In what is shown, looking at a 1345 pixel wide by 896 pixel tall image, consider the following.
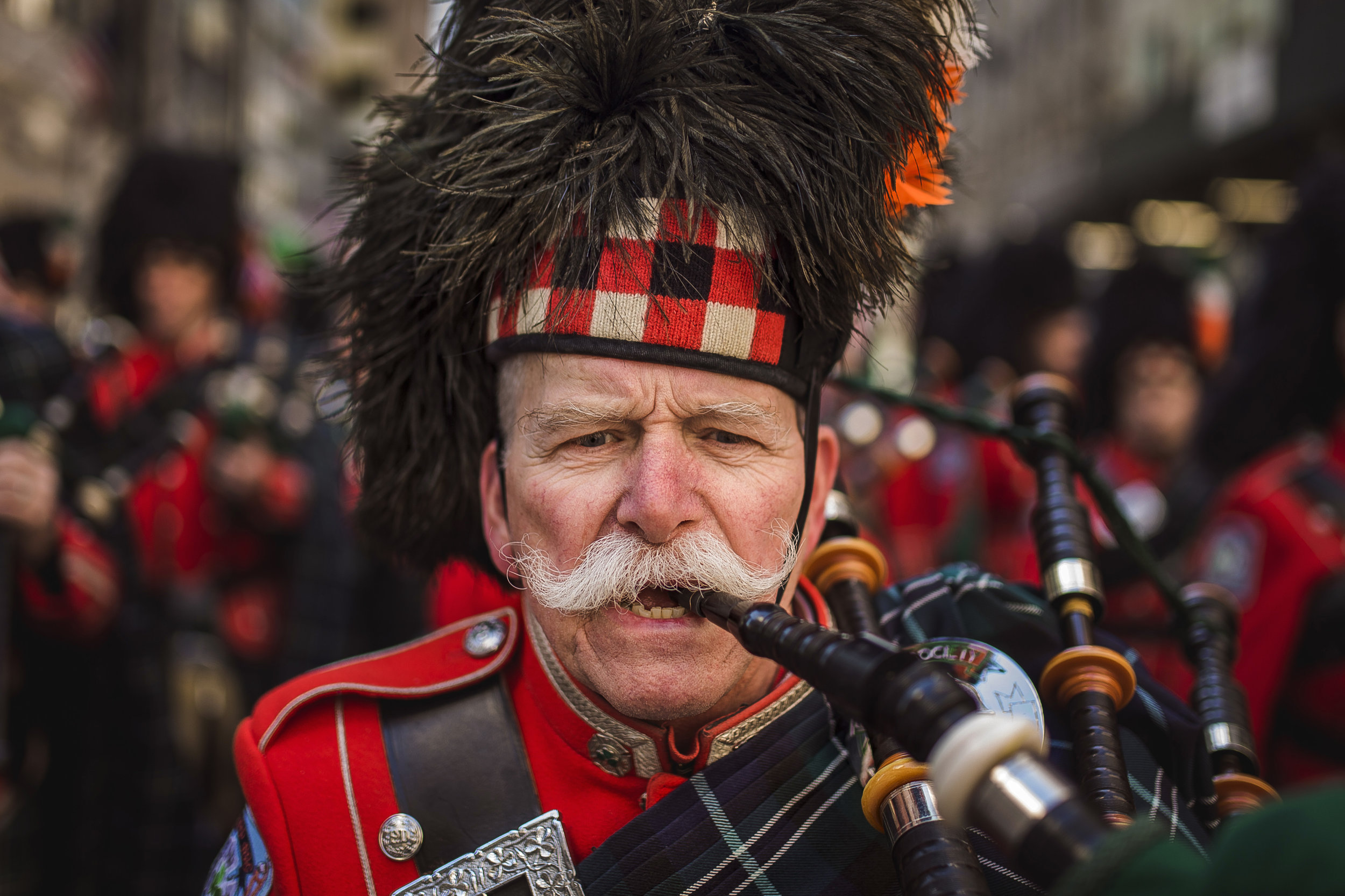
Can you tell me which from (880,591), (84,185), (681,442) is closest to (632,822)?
(681,442)

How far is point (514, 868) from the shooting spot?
171cm

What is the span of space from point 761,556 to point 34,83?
14.6 m

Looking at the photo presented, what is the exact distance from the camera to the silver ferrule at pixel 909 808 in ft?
4.83

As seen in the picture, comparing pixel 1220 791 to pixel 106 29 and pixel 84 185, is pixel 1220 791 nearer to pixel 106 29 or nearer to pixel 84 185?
pixel 106 29

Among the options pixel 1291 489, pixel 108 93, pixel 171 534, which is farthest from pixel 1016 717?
pixel 108 93

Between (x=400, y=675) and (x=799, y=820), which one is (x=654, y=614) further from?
(x=400, y=675)

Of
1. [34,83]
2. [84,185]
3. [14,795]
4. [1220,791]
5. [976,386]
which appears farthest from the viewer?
[84,185]

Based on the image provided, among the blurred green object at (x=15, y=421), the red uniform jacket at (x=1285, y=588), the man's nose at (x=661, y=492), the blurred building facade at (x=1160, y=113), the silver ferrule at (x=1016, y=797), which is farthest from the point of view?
the blurred building facade at (x=1160, y=113)

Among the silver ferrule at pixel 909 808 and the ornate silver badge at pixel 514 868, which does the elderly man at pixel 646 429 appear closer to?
the ornate silver badge at pixel 514 868

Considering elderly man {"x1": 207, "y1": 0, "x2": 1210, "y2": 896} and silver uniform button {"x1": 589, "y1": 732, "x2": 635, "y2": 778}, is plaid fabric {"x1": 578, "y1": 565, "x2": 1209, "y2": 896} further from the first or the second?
silver uniform button {"x1": 589, "y1": 732, "x2": 635, "y2": 778}

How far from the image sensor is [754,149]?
1.70 m

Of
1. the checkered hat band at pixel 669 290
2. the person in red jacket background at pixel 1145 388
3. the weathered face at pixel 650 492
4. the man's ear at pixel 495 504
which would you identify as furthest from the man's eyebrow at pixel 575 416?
the person in red jacket background at pixel 1145 388

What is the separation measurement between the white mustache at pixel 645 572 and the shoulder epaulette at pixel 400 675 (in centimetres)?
39

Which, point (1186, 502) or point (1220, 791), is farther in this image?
point (1186, 502)
